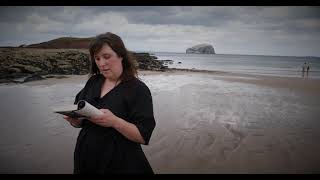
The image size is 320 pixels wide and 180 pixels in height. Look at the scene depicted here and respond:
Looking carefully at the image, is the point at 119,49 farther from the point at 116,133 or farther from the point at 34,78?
the point at 34,78

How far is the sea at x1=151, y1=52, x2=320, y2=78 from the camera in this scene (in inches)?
108

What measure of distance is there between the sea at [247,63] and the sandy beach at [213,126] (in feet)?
0.20

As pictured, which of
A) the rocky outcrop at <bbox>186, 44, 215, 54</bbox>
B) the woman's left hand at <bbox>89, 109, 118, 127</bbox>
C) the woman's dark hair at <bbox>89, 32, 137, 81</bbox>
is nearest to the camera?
the woman's left hand at <bbox>89, 109, 118, 127</bbox>

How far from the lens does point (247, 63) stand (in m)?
2.87

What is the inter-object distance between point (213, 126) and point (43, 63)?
147 cm

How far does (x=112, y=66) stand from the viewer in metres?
1.48

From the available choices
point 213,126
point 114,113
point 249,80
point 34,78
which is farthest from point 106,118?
point 249,80

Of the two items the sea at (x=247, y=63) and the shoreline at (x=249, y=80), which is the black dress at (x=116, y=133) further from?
the sea at (x=247, y=63)

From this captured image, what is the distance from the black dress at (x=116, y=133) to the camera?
1424 millimetres

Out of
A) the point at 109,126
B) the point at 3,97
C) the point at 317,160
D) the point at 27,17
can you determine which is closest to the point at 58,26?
the point at 27,17

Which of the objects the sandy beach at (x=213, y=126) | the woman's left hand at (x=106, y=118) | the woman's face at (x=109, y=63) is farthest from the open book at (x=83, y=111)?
the sandy beach at (x=213, y=126)

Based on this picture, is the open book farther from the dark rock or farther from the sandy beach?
the dark rock

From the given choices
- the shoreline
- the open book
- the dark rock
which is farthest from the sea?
the open book
